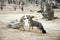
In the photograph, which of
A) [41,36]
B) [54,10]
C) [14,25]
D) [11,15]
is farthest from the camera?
[54,10]

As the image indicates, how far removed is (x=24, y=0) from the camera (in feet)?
17.1

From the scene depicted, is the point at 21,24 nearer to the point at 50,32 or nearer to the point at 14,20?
the point at 14,20

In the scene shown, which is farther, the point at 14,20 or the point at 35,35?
the point at 14,20

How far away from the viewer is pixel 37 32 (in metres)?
4.30

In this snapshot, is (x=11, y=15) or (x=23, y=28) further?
(x=11, y=15)

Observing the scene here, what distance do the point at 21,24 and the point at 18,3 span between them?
44.0 inches

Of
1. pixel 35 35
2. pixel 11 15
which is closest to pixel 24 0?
pixel 11 15

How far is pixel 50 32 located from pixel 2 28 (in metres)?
0.87

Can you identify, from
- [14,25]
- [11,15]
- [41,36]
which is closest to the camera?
[41,36]

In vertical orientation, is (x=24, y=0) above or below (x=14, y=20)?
above

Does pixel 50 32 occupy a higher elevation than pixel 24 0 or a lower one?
lower

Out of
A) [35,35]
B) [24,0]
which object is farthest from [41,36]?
[24,0]

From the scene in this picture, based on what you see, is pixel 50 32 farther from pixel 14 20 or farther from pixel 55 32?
pixel 14 20

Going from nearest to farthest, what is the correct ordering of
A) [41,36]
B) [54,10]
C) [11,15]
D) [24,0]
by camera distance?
[41,36], [11,15], [24,0], [54,10]
